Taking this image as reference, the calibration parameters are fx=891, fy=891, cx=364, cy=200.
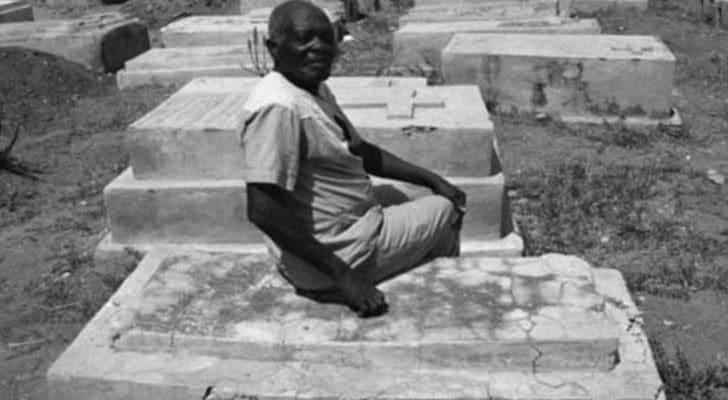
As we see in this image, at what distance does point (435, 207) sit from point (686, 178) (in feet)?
10.6

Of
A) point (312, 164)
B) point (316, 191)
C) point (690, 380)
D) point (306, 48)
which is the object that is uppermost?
point (306, 48)

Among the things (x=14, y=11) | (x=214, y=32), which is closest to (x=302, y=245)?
(x=214, y=32)

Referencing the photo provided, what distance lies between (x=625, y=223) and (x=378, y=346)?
280 cm

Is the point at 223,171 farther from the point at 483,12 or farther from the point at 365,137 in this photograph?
the point at 483,12

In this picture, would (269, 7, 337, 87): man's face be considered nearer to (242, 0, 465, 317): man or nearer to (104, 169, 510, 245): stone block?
(242, 0, 465, 317): man

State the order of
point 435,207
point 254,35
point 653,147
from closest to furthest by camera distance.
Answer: point 435,207, point 653,147, point 254,35

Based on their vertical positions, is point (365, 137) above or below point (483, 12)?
above

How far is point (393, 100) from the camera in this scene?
4922mm

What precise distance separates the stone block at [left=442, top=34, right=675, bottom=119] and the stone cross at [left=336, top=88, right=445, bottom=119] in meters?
2.10

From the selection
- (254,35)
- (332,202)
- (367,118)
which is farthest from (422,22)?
(332,202)

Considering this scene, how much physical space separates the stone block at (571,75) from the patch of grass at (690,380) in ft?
11.9

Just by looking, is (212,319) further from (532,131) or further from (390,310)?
(532,131)

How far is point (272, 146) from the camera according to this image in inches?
108

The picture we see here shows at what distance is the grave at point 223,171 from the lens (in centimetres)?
448
